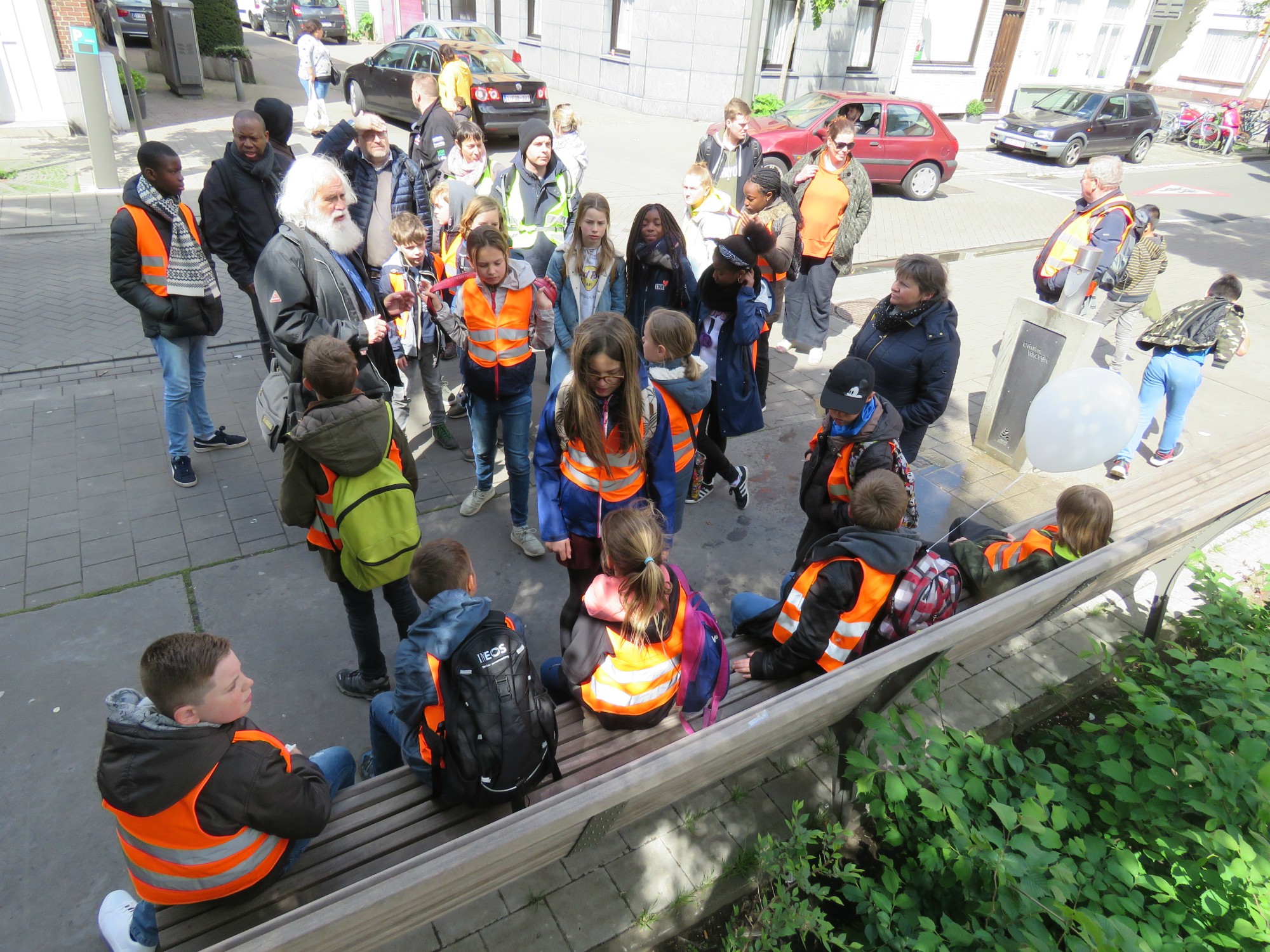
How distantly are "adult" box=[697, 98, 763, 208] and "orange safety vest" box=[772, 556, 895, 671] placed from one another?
5.14 metres

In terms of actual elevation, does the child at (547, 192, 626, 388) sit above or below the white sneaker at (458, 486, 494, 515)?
above

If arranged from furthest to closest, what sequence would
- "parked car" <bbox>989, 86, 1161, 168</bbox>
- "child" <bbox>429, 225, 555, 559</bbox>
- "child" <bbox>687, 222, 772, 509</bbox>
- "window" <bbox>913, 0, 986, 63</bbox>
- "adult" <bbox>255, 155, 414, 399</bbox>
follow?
1. "window" <bbox>913, 0, 986, 63</bbox>
2. "parked car" <bbox>989, 86, 1161, 168</bbox>
3. "child" <bbox>687, 222, 772, 509</bbox>
4. "child" <bbox>429, 225, 555, 559</bbox>
5. "adult" <bbox>255, 155, 414, 399</bbox>

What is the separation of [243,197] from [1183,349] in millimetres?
6365

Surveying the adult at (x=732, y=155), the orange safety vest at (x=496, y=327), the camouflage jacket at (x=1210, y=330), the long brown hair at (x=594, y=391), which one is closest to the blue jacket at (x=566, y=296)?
the orange safety vest at (x=496, y=327)

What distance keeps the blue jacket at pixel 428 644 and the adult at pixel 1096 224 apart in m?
5.52

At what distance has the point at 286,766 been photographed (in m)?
2.20

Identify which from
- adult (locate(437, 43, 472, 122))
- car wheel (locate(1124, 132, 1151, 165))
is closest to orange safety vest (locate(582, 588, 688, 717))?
adult (locate(437, 43, 472, 122))

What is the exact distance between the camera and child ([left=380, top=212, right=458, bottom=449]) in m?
4.82

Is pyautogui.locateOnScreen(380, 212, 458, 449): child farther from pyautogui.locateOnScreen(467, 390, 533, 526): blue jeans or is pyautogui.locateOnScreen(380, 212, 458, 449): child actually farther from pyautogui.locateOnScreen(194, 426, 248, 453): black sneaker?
pyautogui.locateOnScreen(194, 426, 248, 453): black sneaker

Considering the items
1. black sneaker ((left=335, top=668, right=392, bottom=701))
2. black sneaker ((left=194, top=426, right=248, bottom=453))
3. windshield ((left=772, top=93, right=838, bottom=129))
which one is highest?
windshield ((left=772, top=93, right=838, bottom=129))

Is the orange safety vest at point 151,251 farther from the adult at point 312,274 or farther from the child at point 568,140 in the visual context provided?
the child at point 568,140

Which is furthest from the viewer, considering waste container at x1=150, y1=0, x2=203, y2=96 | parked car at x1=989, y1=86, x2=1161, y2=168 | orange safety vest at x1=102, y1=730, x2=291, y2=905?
parked car at x1=989, y1=86, x2=1161, y2=168

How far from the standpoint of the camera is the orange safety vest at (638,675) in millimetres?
2633

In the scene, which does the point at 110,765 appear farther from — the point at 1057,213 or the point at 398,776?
the point at 1057,213
